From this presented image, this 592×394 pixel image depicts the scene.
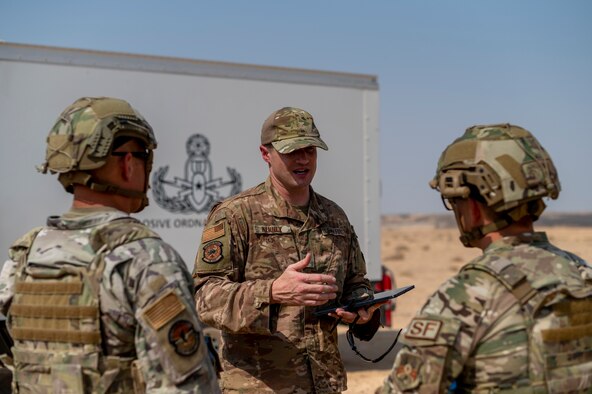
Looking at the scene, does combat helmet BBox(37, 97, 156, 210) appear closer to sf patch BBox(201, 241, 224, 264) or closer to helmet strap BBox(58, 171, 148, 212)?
helmet strap BBox(58, 171, 148, 212)

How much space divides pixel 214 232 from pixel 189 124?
4.04 metres

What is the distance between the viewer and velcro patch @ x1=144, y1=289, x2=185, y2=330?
2.45 meters

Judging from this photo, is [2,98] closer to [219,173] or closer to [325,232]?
[219,173]

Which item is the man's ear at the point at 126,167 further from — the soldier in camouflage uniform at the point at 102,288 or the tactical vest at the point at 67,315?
the tactical vest at the point at 67,315

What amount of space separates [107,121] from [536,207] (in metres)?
1.39

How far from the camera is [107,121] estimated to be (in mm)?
2707

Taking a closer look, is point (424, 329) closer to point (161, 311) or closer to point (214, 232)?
point (161, 311)

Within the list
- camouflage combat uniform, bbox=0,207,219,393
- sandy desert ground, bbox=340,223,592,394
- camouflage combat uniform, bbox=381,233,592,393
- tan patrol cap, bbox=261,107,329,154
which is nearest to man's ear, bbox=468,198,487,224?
camouflage combat uniform, bbox=381,233,592,393

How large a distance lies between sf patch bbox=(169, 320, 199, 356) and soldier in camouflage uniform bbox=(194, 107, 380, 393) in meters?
1.13

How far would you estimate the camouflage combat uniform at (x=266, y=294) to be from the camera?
12.4ft

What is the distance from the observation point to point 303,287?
3.59 metres

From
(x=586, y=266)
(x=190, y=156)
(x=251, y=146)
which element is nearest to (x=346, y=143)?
(x=251, y=146)

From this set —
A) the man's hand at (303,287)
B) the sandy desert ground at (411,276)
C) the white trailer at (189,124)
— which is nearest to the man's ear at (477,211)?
the man's hand at (303,287)

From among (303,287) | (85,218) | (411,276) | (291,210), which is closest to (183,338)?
(85,218)
